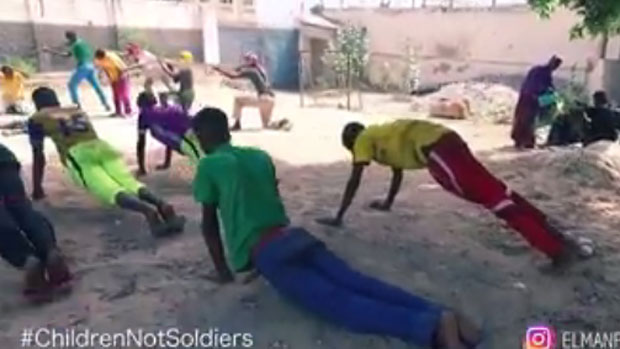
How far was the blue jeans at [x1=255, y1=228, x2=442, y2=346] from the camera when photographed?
106 inches

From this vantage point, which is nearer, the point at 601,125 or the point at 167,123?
the point at 167,123

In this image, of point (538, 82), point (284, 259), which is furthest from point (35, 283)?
point (538, 82)

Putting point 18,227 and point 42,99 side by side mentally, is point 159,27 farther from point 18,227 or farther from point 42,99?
point 18,227

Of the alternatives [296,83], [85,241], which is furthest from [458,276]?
[296,83]

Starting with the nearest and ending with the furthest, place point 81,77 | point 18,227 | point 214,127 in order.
→ point 214,127 < point 18,227 < point 81,77

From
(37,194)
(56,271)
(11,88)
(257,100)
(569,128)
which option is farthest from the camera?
(11,88)

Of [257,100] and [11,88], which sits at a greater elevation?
[11,88]

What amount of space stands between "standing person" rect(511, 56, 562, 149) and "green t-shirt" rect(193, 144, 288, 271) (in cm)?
611

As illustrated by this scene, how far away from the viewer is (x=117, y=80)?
1088 centimetres

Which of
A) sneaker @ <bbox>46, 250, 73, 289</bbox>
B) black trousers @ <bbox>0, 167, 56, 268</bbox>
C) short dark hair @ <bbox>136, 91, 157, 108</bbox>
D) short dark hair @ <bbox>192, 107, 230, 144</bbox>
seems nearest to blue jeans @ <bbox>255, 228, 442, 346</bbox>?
short dark hair @ <bbox>192, 107, 230, 144</bbox>

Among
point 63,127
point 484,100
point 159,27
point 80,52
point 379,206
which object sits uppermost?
point 159,27

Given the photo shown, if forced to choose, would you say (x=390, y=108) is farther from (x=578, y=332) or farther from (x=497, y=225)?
(x=578, y=332)

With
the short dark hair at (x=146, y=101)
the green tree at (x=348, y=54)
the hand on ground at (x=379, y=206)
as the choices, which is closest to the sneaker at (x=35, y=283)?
the hand on ground at (x=379, y=206)

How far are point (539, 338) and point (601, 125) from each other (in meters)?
5.44
